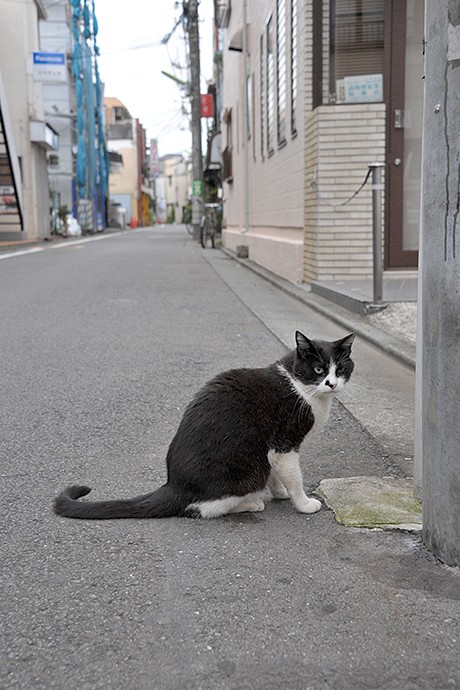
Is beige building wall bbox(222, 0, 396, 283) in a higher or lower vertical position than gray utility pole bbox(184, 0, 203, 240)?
lower

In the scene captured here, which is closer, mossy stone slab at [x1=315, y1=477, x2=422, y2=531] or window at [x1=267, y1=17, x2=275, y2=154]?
mossy stone slab at [x1=315, y1=477, x2=422, y2=531]

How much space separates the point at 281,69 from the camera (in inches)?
520

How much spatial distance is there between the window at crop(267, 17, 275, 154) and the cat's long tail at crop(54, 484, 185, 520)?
12.4m

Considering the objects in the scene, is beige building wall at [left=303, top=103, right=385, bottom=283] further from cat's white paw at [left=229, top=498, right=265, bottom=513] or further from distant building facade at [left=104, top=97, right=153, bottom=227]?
distant building facade at [left=104, top=97, right=153, bottom=227]

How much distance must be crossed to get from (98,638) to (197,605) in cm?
32

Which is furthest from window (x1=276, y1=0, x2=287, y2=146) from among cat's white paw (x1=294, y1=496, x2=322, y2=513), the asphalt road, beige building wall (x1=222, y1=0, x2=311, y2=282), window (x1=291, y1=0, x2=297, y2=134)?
cat's white paw (x1=294, y1=496, x2=322, y2=513)

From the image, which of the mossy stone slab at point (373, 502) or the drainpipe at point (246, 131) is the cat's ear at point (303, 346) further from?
the drainpipe at point (246, 131)

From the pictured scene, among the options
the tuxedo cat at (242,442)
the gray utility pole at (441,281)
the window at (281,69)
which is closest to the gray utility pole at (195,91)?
the window at (281,69)

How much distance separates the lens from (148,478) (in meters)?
3.47

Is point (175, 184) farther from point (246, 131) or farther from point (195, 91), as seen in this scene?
point (246, 131)

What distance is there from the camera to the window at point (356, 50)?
31.7ft

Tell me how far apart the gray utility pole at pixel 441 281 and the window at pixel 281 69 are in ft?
35.1

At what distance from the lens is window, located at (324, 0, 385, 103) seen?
9.66 m

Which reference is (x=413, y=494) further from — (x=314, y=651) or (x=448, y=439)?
(x=314, y=651)
